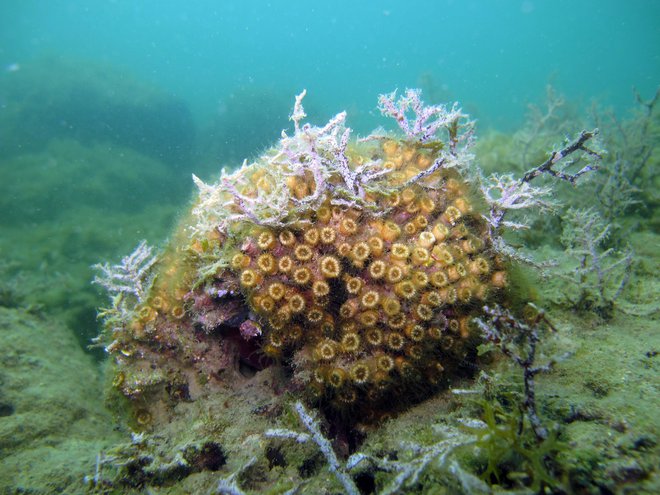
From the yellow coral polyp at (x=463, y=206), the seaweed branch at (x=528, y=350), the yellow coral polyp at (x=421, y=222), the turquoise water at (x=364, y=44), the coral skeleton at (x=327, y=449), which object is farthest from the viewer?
the turquoise water at (x=364, y=44)

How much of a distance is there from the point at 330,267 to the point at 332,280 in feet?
0.47

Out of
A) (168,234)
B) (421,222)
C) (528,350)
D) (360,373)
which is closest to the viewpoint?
(528,350)

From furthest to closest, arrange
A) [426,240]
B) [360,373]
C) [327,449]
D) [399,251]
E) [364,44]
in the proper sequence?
1. [364,44]
2. [426,240]
3. [399,251]
4. [360,373]
5. [327,449]

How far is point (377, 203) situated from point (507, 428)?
6.59ft

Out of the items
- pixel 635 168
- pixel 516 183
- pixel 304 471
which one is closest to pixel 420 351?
pixel 304 471

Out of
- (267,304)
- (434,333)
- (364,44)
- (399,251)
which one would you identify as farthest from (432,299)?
(364,44)

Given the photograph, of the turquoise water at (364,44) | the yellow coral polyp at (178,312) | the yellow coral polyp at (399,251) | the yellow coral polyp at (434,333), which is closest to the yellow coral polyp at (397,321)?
the yellow coral polyp at (434,333)

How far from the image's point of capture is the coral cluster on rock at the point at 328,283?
2.86m

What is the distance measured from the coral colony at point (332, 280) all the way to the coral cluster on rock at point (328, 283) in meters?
0.01

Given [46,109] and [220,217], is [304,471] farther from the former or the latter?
[46,109]

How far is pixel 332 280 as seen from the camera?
9.78ft

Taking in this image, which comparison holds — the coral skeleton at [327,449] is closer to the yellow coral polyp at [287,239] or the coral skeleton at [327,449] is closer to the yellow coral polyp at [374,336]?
the yellow coral polyp at [374,336]

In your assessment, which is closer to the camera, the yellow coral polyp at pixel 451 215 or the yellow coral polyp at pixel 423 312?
the yellow coral polyp at pixel 423 312

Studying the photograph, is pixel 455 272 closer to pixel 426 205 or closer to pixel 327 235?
pixel 426 205
